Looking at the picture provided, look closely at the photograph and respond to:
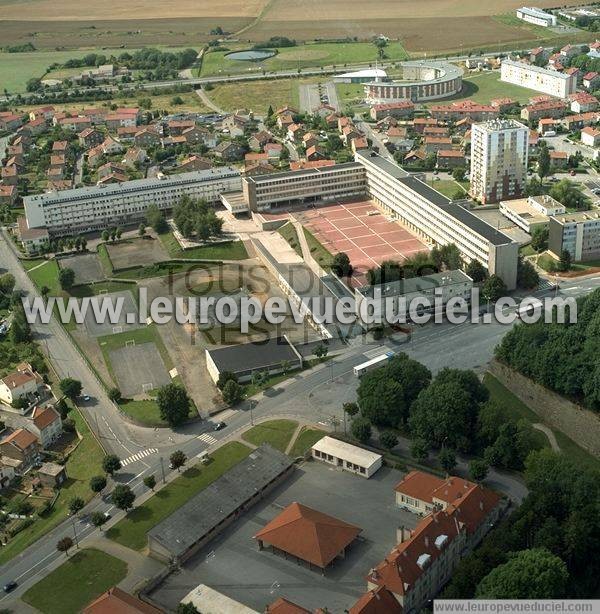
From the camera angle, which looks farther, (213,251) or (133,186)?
(133,186)

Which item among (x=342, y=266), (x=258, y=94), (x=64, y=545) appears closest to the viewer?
(x=64, y=545)

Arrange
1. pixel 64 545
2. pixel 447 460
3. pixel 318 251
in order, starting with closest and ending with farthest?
pixel 64 545 → pixel 447 460 → pixel 318 251

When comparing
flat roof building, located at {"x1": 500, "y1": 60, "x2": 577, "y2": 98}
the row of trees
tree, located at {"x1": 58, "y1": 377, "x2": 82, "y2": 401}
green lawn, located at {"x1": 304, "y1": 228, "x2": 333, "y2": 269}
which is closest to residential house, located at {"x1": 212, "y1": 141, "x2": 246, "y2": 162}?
green lawn, located at {"x1": 304, "y1": 228, "x2": 333, "y2": 269}

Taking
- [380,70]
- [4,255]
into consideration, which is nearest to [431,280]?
[4,255]

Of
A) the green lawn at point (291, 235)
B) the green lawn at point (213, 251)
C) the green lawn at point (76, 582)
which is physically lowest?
the green lawn at point (76, 582)

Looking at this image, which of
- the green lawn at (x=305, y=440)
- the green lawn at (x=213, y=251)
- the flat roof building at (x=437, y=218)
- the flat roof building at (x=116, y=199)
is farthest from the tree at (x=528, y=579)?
the flat roof building at (x=116, y=199)

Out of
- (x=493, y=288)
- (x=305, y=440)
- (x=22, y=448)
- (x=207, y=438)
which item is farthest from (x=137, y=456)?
(x=493, y=288)

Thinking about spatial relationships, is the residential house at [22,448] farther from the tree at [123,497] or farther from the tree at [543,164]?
the tree at [543,164]

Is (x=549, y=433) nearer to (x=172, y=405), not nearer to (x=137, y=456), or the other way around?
(x=172, y=405)
